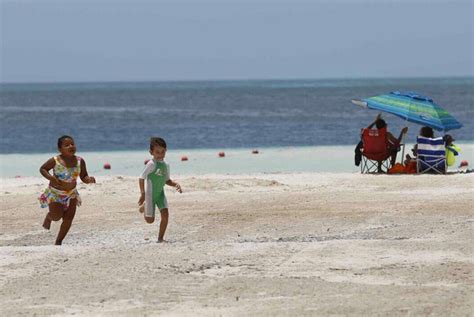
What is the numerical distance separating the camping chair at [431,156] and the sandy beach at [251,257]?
9.29ft

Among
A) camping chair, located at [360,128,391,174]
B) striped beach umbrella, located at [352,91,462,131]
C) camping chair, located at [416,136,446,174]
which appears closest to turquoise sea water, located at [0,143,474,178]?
striped beach umbrella, located at [352,91,462,131]

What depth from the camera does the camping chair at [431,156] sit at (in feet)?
60.2

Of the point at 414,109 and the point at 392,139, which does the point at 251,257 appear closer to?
the point at 392,139

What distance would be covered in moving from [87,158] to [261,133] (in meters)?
13.0

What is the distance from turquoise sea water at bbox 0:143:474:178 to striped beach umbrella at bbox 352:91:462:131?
2.67m

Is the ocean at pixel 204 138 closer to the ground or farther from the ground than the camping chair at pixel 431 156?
closer to the ground

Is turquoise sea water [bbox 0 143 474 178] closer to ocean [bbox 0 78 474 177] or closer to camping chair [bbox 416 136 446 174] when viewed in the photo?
ocean [bbox 0 78 474 177]

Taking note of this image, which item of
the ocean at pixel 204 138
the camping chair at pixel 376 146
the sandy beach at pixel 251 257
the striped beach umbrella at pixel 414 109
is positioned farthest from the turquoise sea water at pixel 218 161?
the sandy beach at pixel 251 257

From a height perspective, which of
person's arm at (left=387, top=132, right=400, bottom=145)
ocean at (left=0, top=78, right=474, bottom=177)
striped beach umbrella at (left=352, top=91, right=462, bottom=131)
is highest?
striped beach umbrella at (left=352, top=91, right=462, bottom=131)

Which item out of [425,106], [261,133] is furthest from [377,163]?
[261,133]

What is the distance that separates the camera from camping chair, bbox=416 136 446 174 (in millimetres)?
18344

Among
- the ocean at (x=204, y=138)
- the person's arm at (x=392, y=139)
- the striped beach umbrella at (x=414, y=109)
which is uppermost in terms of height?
the striped beach umbrella at (x=414, y=109)

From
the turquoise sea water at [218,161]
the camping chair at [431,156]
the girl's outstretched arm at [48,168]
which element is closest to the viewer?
the girl's outstretched arm at [48,168]

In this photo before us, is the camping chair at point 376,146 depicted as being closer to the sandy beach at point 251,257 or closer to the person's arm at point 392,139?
the person's arm at point 392,139
